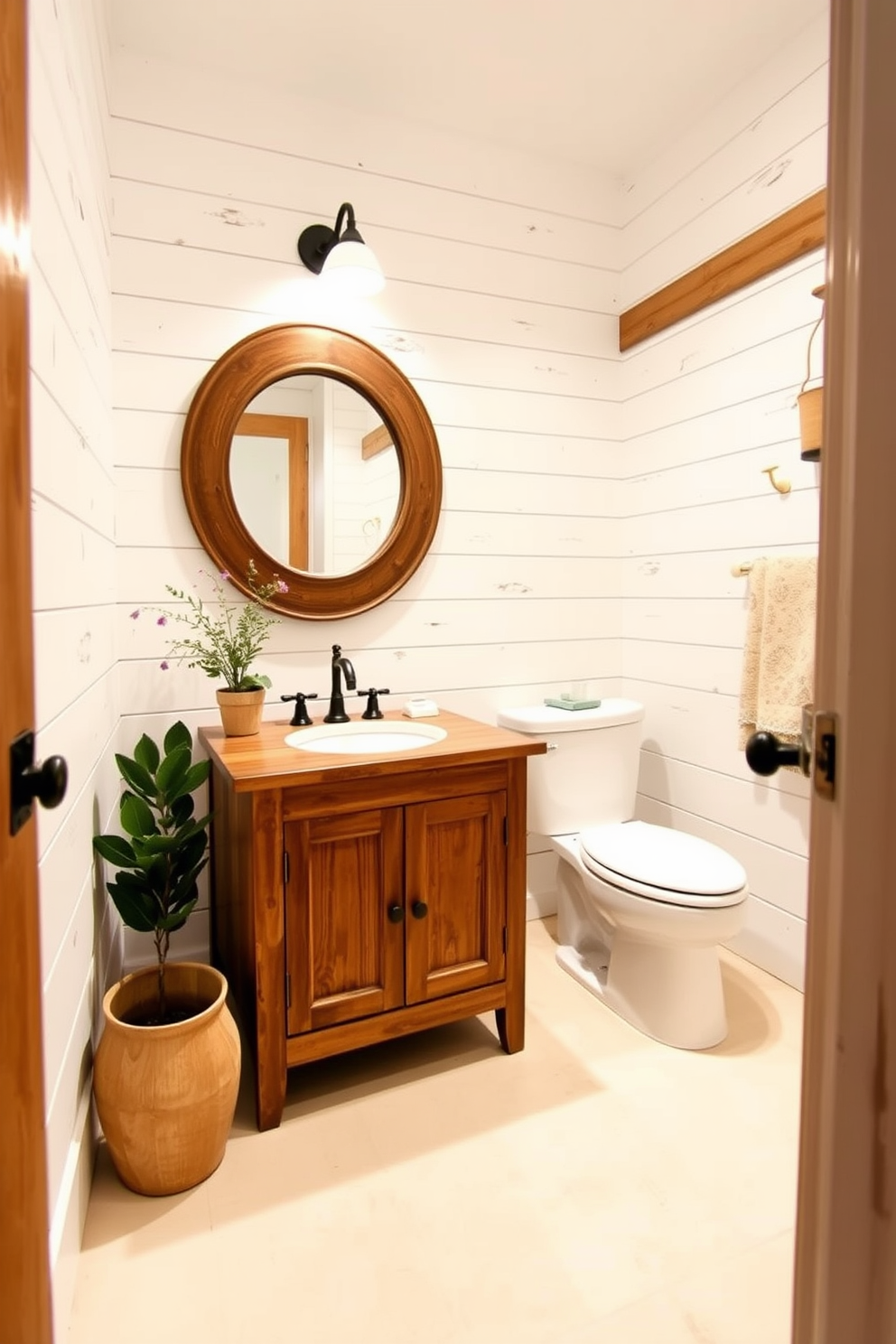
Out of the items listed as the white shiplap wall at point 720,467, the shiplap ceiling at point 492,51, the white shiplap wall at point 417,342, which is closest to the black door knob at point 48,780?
the white shiplap wall at point 417,342

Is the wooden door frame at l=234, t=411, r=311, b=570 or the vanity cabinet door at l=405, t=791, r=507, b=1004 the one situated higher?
the wooden door frame at l=234, t=411, r=311, b=570

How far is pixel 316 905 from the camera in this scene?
61.8 inches

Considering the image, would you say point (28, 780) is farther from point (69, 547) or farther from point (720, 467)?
point (720, 467)

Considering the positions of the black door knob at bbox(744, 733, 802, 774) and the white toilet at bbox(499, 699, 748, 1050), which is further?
the white toilet at bbox(499, 699, 748, 1050)

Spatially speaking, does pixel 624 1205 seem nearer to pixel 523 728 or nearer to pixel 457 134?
pixel 523 728

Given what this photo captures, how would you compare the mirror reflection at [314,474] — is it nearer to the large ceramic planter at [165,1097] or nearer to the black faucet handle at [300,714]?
the black faucet handle at [300,714]

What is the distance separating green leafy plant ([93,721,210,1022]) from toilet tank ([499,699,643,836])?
1000mm

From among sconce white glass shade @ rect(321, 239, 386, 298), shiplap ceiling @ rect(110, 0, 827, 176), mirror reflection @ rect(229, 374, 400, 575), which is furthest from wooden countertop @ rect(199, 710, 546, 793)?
shiplap ceiling @ rect(110, 0, 827, 176)

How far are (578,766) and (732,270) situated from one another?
1537 mm

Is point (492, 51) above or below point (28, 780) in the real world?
above

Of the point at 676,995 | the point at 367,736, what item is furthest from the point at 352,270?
the point at 676,995

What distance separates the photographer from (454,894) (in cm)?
172

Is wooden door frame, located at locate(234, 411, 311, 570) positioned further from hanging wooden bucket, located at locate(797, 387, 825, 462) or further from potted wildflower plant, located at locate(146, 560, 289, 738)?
hanging wooden bucket, located at locate(797, 387, 825, 462)

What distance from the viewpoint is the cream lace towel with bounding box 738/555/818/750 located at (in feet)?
6.25
